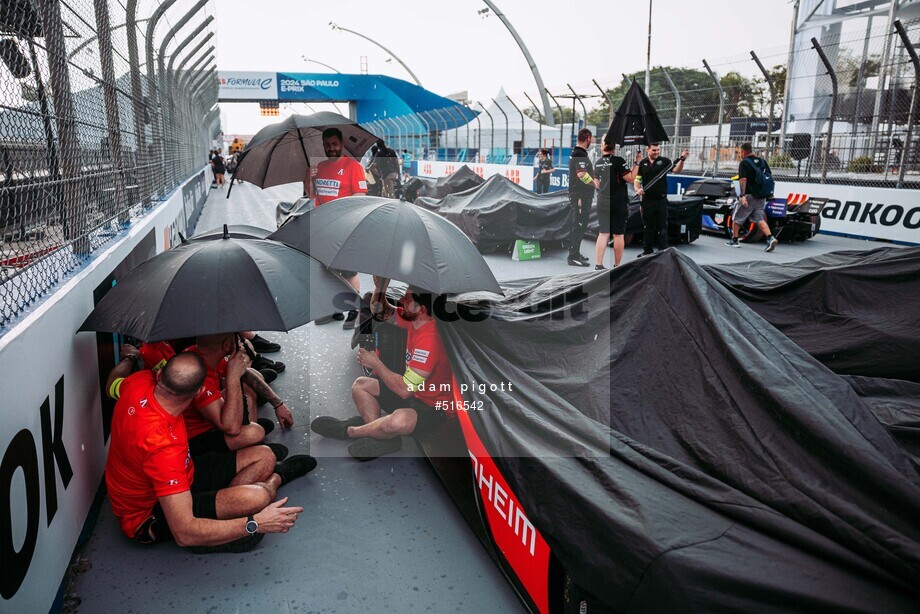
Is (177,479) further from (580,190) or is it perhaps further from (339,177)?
(580,190)

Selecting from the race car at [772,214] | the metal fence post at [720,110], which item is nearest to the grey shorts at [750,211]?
the race car at [772,214]

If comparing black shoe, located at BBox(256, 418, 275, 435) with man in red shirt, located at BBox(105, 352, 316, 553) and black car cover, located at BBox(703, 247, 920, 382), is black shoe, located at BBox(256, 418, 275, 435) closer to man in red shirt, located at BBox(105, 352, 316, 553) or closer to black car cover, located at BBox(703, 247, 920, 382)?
man in red shirt, located at BBox(105, 352, 316, 553)

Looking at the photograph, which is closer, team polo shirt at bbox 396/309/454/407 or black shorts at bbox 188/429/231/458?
black shorts at bbox 188/429/231/458

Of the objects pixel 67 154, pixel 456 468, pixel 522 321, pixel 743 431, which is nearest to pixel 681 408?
pixel 743 431

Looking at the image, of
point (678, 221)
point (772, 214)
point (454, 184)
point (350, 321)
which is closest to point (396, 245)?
point (350, 321)

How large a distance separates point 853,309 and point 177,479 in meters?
3.36

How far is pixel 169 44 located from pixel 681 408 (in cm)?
780

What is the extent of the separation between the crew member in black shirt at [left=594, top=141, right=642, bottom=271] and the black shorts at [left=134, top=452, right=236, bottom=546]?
568 cm

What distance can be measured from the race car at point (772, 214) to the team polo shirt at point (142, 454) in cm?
953

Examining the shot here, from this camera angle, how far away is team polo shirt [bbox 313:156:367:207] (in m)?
5.67

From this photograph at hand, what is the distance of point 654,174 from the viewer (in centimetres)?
752

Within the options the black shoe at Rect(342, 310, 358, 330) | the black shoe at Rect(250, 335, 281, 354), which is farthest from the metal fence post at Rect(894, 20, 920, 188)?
the black shoe at Rect(250, 335, 281, 354)

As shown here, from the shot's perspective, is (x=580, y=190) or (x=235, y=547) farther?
(x=580, y=190)

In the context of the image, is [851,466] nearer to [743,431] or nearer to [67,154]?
[743,431]
